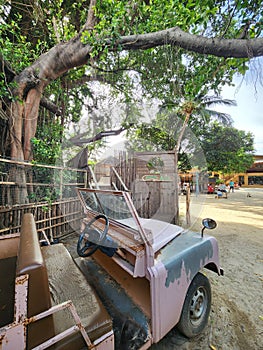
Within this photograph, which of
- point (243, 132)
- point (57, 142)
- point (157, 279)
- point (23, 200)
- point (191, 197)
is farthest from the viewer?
point (243, 132)

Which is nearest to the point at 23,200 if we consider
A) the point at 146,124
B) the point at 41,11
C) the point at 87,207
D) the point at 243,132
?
the point at 87,207

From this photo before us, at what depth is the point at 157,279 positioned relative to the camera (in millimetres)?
1219

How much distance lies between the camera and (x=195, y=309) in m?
1.61

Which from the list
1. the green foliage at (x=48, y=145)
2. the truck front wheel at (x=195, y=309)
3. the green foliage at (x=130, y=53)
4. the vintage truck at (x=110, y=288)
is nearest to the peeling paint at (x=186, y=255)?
the vintage truck at (x=110, y=288)

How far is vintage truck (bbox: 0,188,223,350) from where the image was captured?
86 centimetres

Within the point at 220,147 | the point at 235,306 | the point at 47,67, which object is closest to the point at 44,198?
the point at 47,67

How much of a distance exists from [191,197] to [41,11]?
276 inches

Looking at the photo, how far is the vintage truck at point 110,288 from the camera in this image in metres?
0.86

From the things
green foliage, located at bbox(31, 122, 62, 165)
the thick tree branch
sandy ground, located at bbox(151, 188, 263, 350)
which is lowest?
sandy ground, located at bbox(151, 188, 263, 350)

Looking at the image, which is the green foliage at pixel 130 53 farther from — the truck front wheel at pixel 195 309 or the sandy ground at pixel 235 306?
the sandy ground at pixel 235 306

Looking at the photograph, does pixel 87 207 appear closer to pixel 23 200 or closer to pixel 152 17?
pixel 23 200

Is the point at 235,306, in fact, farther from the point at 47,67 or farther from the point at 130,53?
the point at 130,53

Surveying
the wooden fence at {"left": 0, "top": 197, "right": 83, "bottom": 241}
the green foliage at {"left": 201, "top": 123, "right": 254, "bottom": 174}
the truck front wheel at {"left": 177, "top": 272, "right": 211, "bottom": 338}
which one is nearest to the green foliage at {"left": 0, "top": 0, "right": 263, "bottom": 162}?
the wooden fence at {"left": 0, "top": 197, "right": 83, "bottom": 241}

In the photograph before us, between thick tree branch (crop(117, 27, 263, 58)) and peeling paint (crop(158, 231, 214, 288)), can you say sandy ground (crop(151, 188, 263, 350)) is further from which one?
thick tree branch (crop(117, 27, 263, 58))
